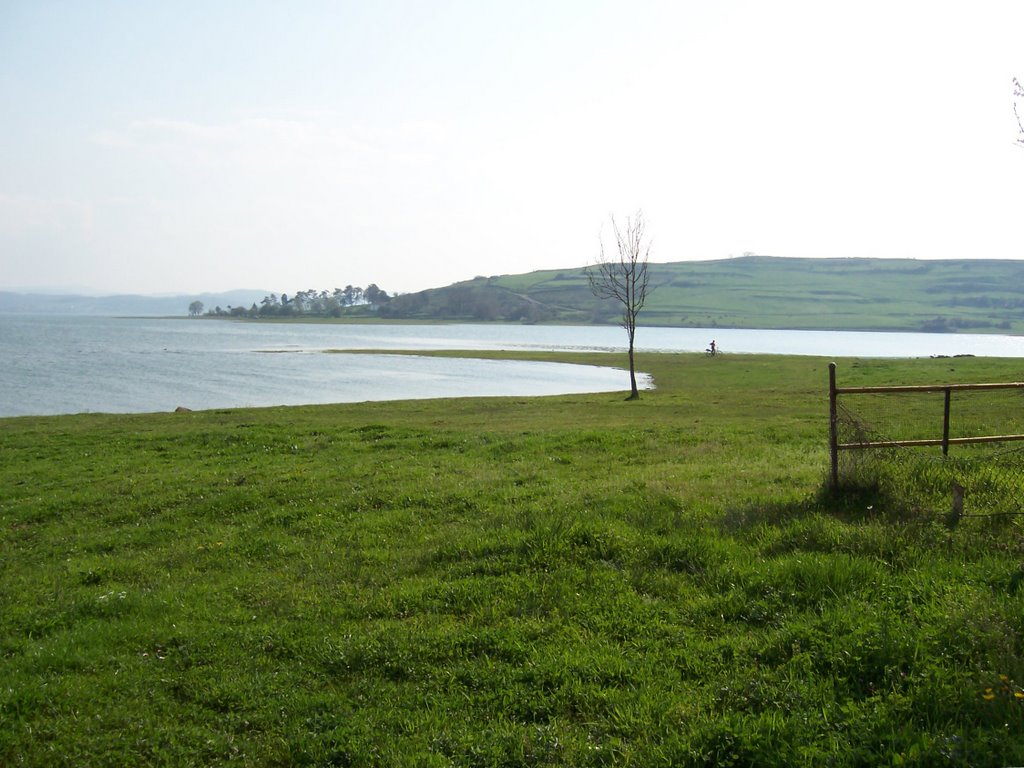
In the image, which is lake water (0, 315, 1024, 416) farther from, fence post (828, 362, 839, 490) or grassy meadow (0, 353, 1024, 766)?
fence post (828, 362, 839, 490)

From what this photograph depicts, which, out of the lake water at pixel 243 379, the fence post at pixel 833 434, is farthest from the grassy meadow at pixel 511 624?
the lake water at pixel 243 379

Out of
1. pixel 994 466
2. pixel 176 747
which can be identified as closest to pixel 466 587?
pixel 176 747

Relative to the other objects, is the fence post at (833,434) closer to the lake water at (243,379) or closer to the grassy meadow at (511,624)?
the grassy meadow at (511,624)

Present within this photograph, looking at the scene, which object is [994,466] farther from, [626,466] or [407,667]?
[407,667]

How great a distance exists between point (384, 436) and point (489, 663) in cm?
1563

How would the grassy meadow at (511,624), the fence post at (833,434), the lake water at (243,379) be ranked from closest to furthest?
the grassy meadow at (511,624) → the fence post at (833,434) → the lake water at (243,379)

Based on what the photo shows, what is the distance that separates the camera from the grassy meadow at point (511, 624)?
18.9 feet

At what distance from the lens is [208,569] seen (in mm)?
10391

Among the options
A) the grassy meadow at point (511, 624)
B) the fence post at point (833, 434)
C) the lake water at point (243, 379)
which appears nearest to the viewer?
the grassy meadow at point (511, 624)

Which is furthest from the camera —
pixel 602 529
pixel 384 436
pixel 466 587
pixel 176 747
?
pixel 384 436

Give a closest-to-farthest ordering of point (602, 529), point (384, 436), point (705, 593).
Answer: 1. point (705, 593)
2. point (602, 529)
3. point (384, 436)

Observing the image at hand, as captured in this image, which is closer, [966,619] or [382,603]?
[966,619]

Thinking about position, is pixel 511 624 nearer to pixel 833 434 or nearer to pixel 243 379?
pixel 833 434

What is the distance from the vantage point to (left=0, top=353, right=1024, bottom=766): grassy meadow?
575 centimetres
